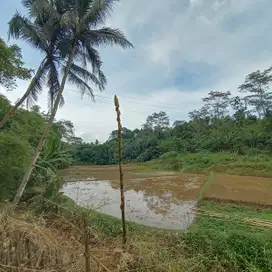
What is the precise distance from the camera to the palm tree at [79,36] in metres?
7.71

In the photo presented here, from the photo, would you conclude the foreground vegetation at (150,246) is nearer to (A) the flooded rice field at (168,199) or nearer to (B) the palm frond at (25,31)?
(A) the flooded rice field at (168,199)

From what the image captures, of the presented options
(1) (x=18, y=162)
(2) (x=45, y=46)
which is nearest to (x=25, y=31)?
(2) (x=45, y=46)

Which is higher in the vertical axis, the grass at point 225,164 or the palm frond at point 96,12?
the palm frond at point 96,12

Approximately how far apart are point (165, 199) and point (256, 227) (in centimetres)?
528

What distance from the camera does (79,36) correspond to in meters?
8.17

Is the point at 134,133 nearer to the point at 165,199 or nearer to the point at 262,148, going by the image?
the point at 262,148

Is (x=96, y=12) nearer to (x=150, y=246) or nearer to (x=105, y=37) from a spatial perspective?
(x=105, y=37)

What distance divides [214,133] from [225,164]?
28.6 feet

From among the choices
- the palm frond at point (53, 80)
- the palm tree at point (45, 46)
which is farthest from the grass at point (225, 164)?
the palm frond at point (53, 80)

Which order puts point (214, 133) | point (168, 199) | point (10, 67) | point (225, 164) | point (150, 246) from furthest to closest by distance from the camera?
point (214, 133) < point (225, 164) < point (168, 199) < point (10, 67) < point (150, 246)

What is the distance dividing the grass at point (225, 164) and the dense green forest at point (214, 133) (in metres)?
2.50

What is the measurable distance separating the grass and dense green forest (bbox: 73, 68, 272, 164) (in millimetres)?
2499

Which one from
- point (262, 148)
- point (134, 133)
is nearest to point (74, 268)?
point (262, 148)

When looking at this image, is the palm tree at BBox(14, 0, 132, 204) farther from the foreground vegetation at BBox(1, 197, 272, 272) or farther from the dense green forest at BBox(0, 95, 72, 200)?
the foreground vegetation at BBox(1, 197, 272, 272)
